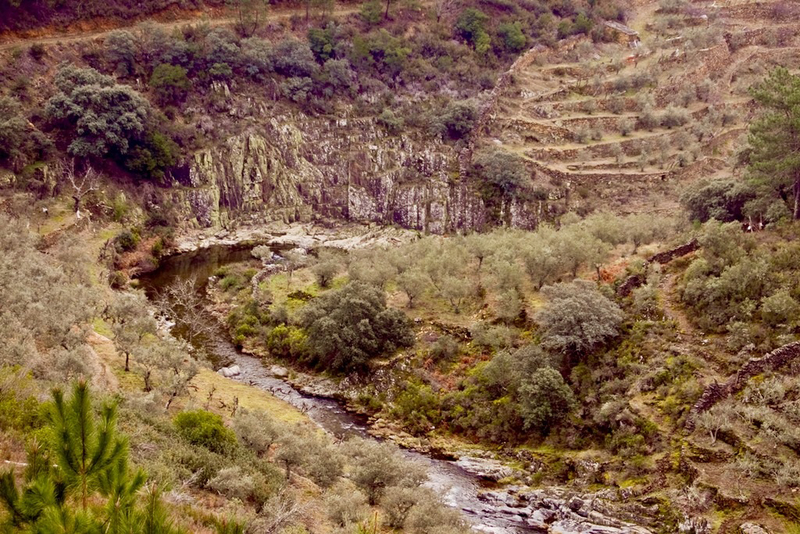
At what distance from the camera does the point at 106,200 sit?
59.9m

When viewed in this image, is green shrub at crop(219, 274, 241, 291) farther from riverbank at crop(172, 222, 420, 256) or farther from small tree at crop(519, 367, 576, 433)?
small tree at crop(519, 367, 576, 433)

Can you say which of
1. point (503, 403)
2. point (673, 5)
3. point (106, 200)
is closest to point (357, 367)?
point (503, 403)

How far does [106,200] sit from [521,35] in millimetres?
55751

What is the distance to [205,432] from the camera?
74.9 feet

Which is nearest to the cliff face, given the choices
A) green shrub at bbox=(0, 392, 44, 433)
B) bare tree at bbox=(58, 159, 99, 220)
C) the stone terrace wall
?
bare tree at bbox=(58, 159, 99, 220)

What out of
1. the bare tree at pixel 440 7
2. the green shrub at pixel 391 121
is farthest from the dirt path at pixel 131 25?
the green shrub at pixel 391 121

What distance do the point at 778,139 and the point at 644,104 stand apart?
39316mm

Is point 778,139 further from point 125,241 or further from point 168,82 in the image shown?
point 168,82

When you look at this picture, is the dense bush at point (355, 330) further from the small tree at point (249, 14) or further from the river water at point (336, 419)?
the small tree at point (249, 14)

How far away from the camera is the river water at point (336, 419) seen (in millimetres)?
26975

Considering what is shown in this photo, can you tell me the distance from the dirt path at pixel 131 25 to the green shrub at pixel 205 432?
5629cm

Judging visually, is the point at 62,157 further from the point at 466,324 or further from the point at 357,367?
the point at 466,324

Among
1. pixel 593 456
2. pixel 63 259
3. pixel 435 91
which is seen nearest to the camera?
pixel 593 456

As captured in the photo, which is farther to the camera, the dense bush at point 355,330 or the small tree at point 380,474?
the dense bush at point 355,330
